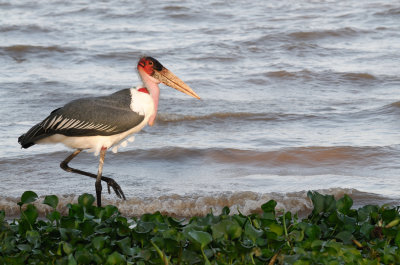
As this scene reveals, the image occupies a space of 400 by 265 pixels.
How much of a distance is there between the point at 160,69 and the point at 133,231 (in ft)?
7.29

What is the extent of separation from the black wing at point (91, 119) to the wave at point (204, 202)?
63cm

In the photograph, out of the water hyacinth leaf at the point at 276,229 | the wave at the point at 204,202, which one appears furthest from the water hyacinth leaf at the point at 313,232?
the wave at the point at 204,202

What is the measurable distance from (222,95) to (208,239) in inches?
258

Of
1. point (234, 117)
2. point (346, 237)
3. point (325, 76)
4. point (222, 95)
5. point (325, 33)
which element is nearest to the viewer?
point (346, 237)

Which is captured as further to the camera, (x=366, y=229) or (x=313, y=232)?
(x=366, y=229)

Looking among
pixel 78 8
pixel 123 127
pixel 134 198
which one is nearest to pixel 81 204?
pixel 123 127

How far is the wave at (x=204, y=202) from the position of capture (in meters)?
5.83

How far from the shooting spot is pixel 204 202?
5.96m

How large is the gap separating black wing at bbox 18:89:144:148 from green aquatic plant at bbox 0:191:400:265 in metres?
1.31

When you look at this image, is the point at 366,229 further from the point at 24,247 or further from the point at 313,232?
the point at 24,247

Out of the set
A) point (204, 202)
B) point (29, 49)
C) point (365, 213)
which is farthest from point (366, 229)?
point (29, 49)

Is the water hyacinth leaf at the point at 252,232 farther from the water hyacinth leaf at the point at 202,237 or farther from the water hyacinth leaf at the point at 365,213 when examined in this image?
the water hyacinth leaf at the point at 365,213

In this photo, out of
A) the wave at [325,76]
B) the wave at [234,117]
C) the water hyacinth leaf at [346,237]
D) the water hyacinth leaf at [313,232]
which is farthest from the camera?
the wave at [325,76]

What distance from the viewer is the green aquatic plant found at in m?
3.66
